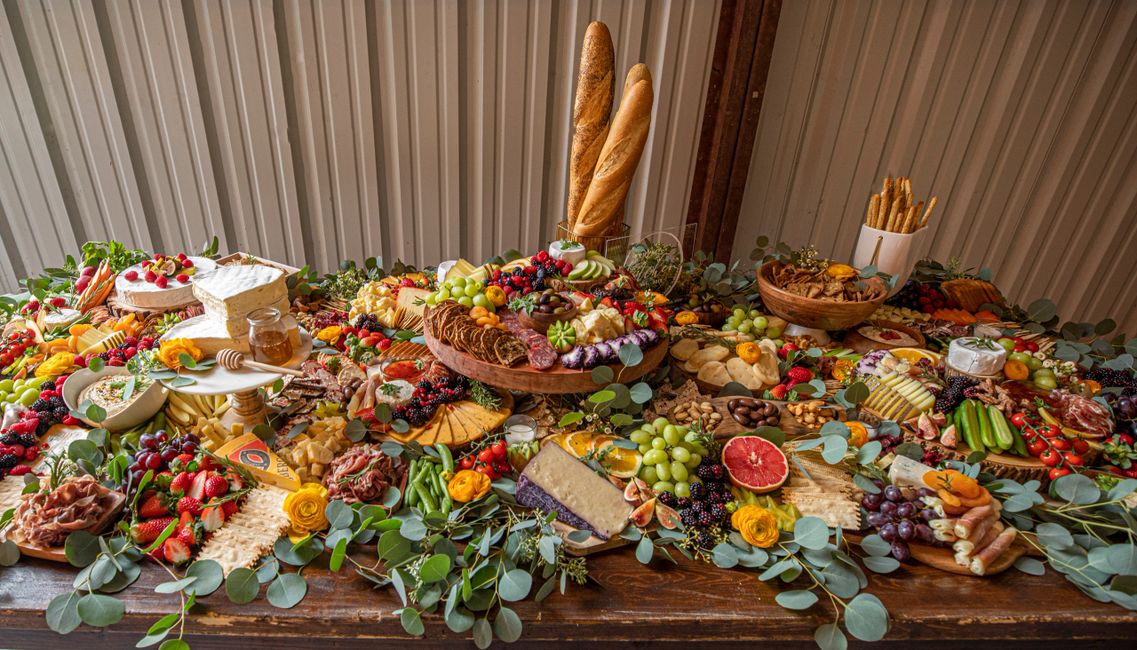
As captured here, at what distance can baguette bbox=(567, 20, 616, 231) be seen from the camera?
228 centimetres

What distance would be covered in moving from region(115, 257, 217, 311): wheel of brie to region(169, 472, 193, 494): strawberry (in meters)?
0.94

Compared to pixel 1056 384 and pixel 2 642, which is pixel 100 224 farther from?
pixel 1056 384

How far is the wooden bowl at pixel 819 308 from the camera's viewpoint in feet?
6.68

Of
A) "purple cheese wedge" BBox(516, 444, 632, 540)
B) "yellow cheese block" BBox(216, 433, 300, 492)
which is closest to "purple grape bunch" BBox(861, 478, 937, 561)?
"purple cheese wedge" BBox(516, 444, 632, 540)

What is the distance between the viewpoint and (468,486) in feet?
4.69

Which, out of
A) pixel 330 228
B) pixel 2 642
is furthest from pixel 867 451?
pixel 330 228

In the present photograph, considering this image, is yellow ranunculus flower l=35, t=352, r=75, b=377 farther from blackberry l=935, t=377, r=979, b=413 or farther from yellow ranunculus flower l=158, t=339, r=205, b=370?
blackberry l=935, t=377, r=979, b=413

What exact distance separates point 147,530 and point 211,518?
0.44 ft

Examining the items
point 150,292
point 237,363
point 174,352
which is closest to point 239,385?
point 237,363

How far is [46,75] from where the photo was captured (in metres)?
3.23

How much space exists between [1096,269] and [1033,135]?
1.37m

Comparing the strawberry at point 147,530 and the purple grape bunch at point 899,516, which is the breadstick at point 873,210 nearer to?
the purple grape bunch at point 899,516

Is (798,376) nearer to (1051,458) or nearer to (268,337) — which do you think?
(1051,458)

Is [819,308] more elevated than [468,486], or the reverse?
[819,308]
